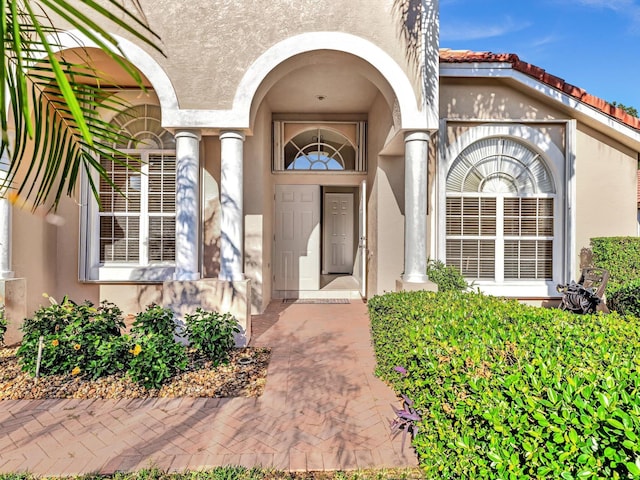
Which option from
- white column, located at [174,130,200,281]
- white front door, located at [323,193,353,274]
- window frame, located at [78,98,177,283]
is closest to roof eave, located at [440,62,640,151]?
white column, located at [174,130,200,281]

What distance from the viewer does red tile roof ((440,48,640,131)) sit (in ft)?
21.8

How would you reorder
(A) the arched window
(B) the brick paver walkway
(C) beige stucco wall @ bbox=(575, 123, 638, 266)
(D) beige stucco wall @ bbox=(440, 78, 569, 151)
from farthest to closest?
1. (A) the arched window
2. (C) beige stucco wall @ bbox=(575, 123, 638, 266)
3. (D) beige stucco wall @ bbox=(440, 78, 569, 151)
4. (B) the brick paver walkway

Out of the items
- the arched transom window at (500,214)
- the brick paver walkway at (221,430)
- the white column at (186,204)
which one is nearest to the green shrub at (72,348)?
the brick paver walkway at (221,430)

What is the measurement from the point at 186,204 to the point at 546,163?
6.94m

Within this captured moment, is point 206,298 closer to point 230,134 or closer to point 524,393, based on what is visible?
point 230,134

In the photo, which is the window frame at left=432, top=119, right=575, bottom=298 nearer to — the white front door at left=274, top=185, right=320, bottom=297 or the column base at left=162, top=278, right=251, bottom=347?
the white front door at left=274, top=185, right=320, bottom=297

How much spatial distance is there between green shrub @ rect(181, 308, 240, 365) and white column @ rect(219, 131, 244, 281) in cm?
80

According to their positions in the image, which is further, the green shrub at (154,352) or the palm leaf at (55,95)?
the green shrub at (154,352)

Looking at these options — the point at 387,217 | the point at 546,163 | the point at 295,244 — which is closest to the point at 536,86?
the point at 546,163

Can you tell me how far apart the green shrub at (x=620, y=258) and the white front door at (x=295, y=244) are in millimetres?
5893

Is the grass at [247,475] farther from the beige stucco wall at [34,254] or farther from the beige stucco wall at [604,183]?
the beige stucco wall at [604,183]

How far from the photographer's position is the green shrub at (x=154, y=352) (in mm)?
3928

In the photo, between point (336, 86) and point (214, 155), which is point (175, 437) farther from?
Answer: point (336, 86)

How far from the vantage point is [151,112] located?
7098mm
